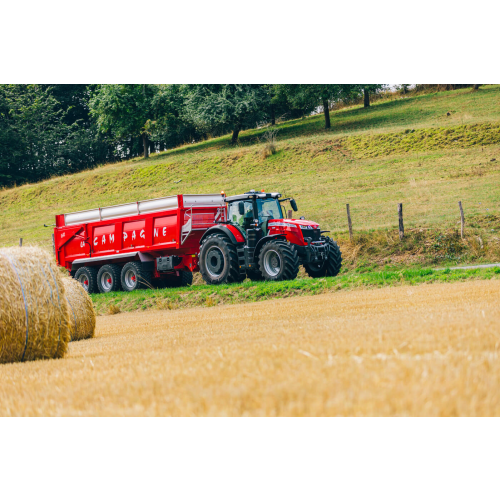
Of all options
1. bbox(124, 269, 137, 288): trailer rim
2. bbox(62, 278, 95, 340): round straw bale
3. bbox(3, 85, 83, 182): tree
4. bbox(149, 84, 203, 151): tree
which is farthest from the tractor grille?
bbox(3, 85, 83, 182): tree

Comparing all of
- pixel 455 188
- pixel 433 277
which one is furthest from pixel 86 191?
pixel 433 277

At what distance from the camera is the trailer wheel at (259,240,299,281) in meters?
14.4

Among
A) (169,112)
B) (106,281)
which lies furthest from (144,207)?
(169,112)

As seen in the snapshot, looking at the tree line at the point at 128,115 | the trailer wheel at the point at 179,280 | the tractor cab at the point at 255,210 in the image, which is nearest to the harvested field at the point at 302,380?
the tractor cab at the point at 255,210

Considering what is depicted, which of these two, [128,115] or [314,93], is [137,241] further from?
[128,115]

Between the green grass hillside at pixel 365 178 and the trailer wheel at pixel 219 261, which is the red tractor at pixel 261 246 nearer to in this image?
the trailer wheel at pixel 219 261

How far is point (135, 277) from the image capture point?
18.1 meters

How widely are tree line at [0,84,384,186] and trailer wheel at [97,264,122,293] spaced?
22.0 metres

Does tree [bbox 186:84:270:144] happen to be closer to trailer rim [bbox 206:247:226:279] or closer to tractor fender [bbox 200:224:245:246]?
tractor fender [bbox 200:224:245:246]

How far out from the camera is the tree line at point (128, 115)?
128 ft

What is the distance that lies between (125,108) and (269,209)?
32614 millimetres

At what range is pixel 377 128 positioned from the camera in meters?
37.0
